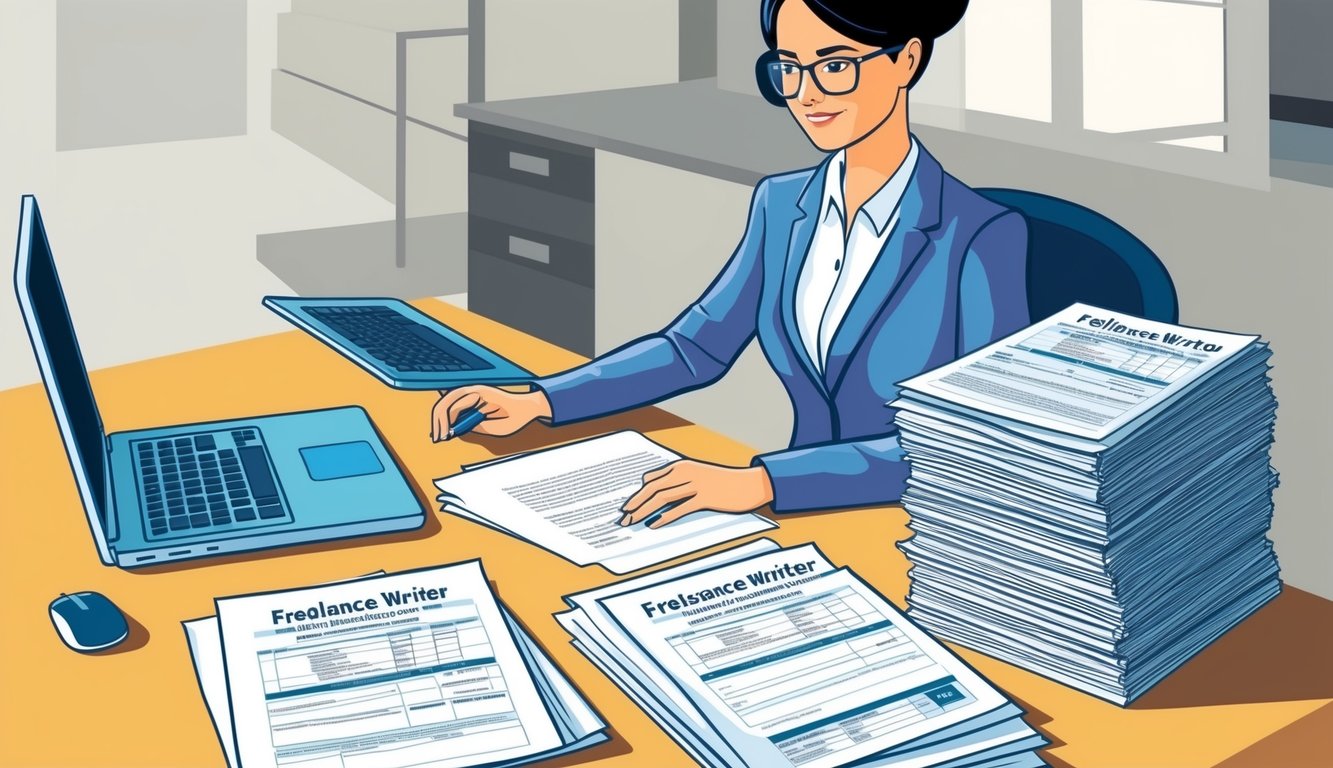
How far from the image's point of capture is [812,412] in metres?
1.91

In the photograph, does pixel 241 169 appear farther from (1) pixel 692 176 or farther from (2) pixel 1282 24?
(2) pixel 1282 24

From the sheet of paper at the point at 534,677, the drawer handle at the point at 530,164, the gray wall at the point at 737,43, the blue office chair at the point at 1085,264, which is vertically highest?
the gray wall at the point at 737,43

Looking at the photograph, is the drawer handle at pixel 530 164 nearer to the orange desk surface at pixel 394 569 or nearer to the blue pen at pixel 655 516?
the orange desk surface at pixel 394 569

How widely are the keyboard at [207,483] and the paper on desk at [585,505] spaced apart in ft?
0.64

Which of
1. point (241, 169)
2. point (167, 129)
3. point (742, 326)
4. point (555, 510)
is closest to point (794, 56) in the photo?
point (742, 326)

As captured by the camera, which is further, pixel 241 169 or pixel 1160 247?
pixel 241 169

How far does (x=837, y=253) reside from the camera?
1810 mm

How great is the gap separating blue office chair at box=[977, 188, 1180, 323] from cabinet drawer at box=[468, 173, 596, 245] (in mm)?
2053

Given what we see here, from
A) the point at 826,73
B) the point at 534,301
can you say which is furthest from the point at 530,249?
the point at 826,73

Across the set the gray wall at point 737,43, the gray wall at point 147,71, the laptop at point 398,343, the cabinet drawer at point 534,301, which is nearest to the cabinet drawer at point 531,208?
the cabinet drawer at point 534,301

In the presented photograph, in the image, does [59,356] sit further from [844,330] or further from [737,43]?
[737,43]

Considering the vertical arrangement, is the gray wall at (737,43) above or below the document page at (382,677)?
above

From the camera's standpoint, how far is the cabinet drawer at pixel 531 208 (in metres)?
3.75

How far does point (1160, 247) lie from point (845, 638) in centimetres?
160
